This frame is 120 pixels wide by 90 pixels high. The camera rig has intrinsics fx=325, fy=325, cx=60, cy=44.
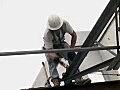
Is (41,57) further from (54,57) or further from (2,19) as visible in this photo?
(54,57)

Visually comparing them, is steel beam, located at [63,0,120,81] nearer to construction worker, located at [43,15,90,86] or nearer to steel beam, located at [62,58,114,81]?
steel beam, located at [62,58,114,81]

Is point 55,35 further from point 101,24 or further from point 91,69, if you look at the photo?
point 101,24

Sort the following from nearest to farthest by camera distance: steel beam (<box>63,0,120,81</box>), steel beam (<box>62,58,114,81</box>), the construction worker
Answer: steel beam (<box>63,0,120,81</box>) → steel beam (<box>62,58,114,81</box>) → the construction worker

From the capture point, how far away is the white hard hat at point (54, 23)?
3162mm

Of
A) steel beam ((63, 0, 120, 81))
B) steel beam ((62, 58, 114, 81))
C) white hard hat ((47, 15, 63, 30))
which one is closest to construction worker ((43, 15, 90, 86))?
white hard hat ((47, 15, 63, 30))

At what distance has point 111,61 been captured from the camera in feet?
7.95

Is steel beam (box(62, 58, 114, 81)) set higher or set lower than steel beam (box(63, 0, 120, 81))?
lower

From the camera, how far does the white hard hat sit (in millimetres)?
3162

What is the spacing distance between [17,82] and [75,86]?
6.98 m

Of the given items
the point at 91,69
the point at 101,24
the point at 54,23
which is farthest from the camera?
the point at 54,23

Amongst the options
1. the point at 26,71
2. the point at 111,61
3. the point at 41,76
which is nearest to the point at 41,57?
the point at 26,71

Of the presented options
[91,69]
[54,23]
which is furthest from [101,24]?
[54,23]

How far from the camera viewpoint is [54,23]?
10.4 ft

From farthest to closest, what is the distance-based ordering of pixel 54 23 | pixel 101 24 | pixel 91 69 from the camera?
pixel 54 23, pixel 91 69, pixel 101 24
